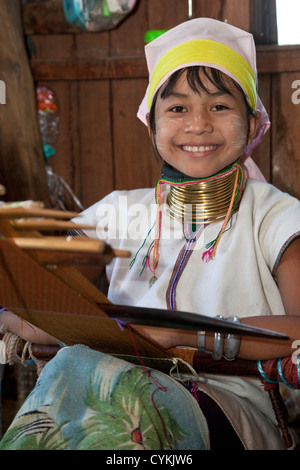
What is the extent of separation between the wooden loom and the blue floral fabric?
0.07m

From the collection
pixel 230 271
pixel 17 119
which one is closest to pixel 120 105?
pixel 17 119

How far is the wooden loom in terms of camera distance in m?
1.00

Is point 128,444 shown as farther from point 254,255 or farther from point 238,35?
point 238,35

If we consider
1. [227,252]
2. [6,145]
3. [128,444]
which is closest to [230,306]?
[227,252]

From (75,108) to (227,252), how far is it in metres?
1.39

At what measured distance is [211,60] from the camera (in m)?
1.80

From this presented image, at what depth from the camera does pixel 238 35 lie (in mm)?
1912

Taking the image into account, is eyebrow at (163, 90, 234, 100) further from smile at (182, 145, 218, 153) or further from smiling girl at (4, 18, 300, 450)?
smile at (182, 145, 218, 153)

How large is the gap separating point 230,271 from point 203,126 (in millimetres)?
436

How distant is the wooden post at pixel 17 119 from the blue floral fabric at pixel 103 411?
1581 mm

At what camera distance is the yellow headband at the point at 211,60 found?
1805 millimetres

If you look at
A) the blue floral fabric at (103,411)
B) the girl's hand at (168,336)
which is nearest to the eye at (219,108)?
the girl's hand at (168,336)

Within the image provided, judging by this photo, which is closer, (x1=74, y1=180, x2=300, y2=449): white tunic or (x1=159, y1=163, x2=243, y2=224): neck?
(x1=74, y1=180, x2=300, y2=449): white tunic

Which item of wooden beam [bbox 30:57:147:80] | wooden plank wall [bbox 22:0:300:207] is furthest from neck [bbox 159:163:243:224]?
wooden beam [bbox 30:57:147:80]
